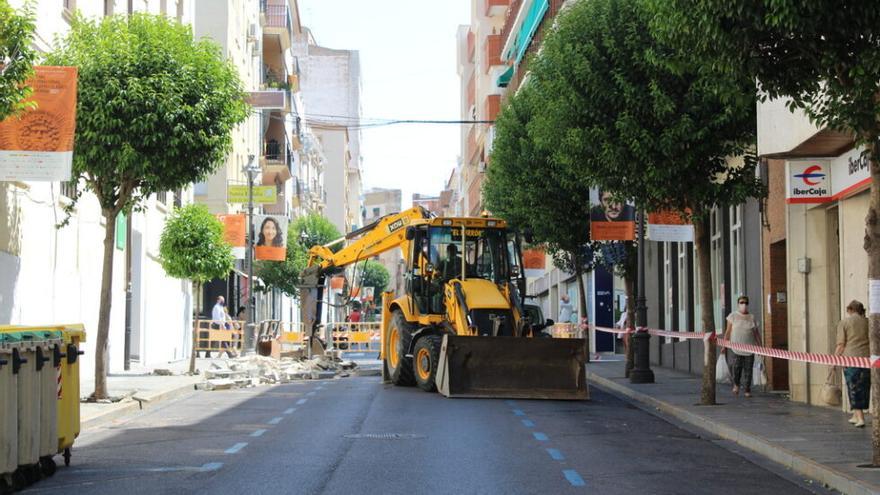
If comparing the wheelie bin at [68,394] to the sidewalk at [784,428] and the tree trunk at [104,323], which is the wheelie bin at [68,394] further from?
the tree trunk at [104,323]

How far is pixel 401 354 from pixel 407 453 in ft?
37.7

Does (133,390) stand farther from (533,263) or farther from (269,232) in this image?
(269,232)

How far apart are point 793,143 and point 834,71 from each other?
634 centimetres

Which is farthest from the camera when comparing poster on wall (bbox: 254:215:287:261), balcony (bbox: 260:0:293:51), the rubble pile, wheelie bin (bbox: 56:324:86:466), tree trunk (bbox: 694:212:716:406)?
balcony (bbox: 260:0:293:51)

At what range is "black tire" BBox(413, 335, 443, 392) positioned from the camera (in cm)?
2312

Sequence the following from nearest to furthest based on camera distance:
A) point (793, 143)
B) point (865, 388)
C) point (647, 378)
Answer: point (865, 388) → point (793, 143) → point (647, 378)

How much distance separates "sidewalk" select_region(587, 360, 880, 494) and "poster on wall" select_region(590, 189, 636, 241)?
3286 mm

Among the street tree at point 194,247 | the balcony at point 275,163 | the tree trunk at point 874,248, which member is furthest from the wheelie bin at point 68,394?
the balcony at point 275,163

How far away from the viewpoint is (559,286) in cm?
5828

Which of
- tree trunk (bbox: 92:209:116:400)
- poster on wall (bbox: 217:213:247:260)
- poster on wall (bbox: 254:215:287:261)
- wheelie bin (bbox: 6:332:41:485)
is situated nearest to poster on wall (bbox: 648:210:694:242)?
tree trunk (bbox: 92:209:116:400)

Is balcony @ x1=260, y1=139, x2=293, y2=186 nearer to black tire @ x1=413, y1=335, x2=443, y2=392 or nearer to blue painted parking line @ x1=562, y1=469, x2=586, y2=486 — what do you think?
black tire @ x1=413, y1=335, x2=443, y2=392

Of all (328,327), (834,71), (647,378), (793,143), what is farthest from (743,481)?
(328,327)

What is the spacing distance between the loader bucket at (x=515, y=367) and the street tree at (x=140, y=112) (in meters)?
5.17

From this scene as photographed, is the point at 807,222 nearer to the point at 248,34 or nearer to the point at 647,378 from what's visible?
the point at 647,378
